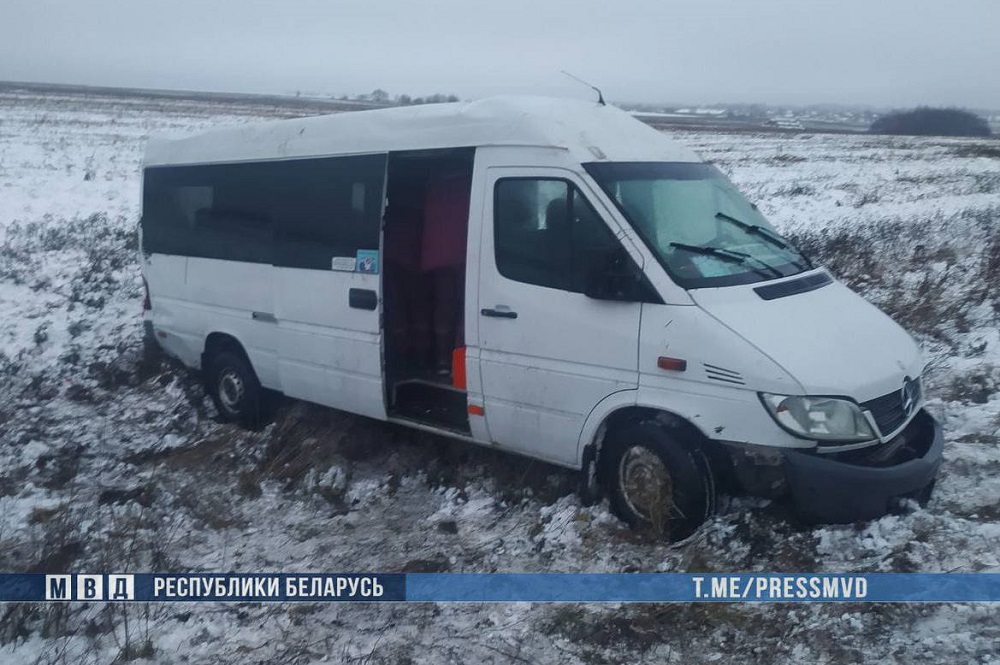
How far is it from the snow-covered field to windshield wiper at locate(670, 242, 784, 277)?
137 cm

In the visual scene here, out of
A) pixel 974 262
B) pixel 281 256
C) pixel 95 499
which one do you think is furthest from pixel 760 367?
pixel 974 262

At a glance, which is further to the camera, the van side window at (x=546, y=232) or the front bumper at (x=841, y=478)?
the van side window at (x=546, y=232)

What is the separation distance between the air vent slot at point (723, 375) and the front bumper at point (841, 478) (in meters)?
0.37

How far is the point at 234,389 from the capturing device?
8078mm

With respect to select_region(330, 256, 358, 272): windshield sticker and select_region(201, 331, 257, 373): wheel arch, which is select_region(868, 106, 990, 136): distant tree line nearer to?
select_region(201, 331, 257, 373): wheel arch

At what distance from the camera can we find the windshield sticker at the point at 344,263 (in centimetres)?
669

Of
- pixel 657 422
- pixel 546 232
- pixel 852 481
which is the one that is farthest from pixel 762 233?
pixel 852 481

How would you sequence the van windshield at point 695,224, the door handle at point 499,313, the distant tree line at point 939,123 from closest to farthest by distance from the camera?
the van windshield at point 695,224
the door handle at point 499,313
the distant tree line at point 939,123

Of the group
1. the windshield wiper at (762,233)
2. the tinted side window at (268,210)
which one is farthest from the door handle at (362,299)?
the windshield wiper at (762,233)

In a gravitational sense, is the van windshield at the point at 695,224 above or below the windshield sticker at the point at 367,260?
above

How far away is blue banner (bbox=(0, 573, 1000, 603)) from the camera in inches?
178

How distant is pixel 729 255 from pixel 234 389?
182 inches

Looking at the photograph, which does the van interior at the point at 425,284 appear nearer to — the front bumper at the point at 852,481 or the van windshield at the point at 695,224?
the van windshield at the point at 695,224

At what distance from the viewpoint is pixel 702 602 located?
471cm
